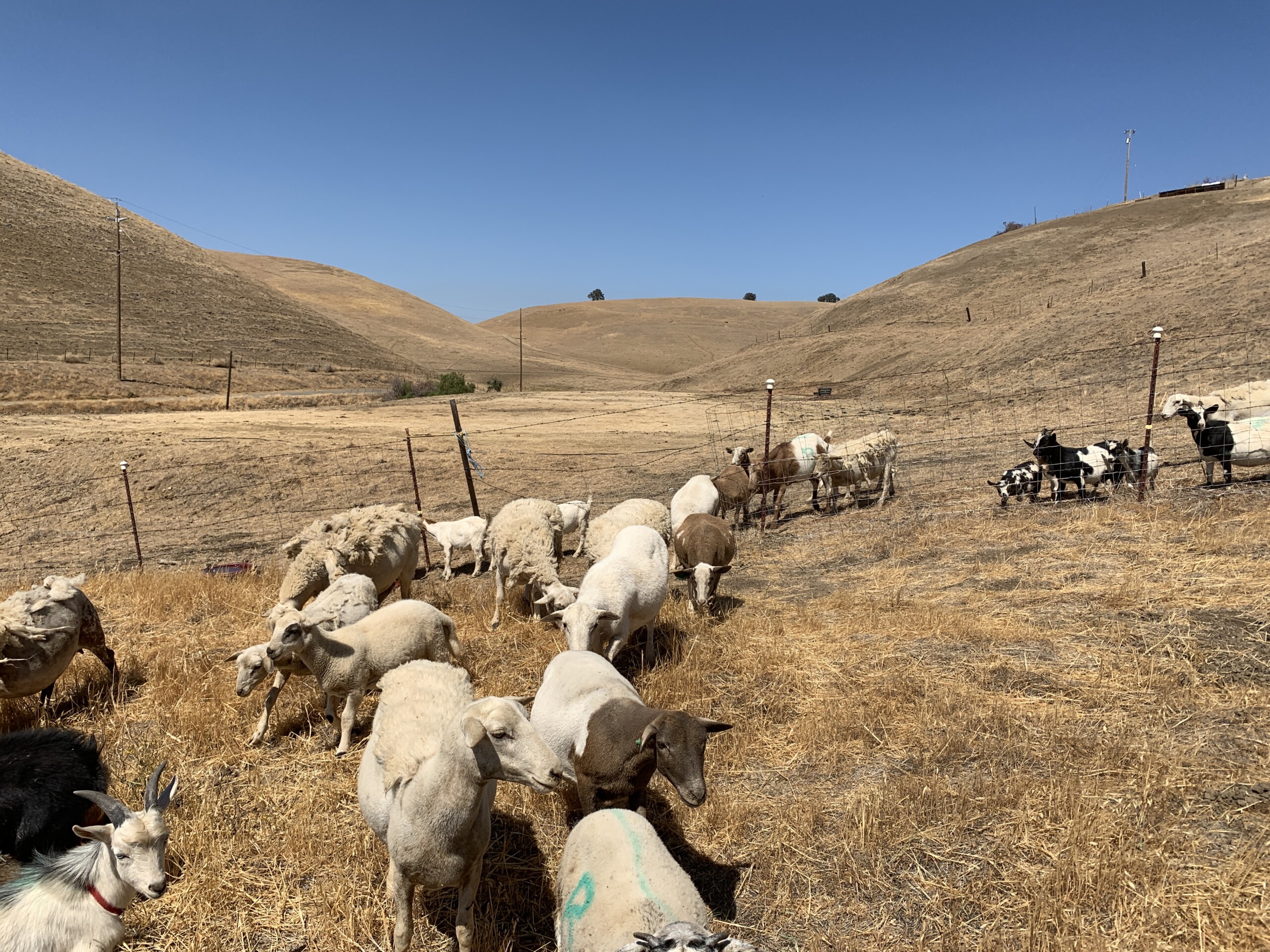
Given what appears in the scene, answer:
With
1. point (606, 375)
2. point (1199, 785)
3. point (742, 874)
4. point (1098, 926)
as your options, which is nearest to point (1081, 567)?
point (1199, 785)

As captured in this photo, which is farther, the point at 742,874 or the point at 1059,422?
the point at 1059,422

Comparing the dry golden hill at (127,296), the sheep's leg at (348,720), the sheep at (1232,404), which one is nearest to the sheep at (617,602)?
the sheep's leg at (348,720)

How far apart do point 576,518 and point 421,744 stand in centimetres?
863

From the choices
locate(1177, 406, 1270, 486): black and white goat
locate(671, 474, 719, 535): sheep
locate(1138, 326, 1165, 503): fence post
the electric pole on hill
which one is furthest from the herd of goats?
A: the electric pole on hill

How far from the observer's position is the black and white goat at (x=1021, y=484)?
12594 mm

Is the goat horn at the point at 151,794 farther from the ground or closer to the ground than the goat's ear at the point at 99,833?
farther from the ground

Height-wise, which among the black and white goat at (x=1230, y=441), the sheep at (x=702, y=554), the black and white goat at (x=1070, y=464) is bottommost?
the sheep at (x=702, y=554)

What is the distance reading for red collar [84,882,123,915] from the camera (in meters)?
3.59

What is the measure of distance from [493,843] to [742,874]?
5.37 feet

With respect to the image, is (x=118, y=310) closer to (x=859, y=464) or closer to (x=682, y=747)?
(x=859, y=464)

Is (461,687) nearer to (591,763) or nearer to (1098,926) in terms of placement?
(591,763)

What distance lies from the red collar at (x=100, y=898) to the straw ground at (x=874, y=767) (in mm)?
708

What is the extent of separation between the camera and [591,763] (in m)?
4.64

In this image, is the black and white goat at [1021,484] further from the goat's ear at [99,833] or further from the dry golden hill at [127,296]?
the dry golden hill at [127,296]
